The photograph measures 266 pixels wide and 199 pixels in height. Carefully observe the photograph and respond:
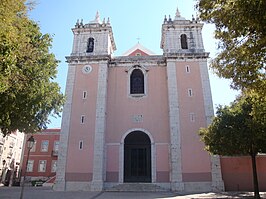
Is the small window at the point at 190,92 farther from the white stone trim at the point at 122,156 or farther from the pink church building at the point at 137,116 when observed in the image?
the white stone trim at the point at 122,156

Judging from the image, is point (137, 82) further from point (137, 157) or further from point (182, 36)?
point (137, 157)

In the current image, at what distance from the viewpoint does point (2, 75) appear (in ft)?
21.9

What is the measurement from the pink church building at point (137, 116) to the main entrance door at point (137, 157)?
0.08 meters

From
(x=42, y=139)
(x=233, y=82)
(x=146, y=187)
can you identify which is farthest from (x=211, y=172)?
(x=42, y=139)

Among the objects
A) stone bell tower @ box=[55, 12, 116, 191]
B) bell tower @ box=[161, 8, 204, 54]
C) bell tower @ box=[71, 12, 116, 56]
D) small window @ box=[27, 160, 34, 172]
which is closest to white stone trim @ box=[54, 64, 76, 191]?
stone bell tower @ box=[55, 12, 116, 191]

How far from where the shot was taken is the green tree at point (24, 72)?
20.7 feet

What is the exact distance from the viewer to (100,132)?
749 inches

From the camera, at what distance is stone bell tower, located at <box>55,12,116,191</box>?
18214 millimetres

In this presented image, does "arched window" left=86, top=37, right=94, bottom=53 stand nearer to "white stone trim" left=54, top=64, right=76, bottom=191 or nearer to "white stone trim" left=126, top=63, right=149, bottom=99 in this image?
"white stone trim" left=54, top=64, right=76, bottom=191

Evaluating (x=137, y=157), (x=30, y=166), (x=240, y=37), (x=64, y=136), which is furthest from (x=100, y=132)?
(x=30, y=166)

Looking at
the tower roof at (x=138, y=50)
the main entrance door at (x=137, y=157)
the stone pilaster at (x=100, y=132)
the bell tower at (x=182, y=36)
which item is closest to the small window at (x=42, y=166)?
the stone pilaster at (x=100, y=132)

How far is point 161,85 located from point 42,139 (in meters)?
19.4

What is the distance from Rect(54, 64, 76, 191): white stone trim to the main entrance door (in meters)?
4.68

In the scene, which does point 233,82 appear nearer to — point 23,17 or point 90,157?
point 23,17
